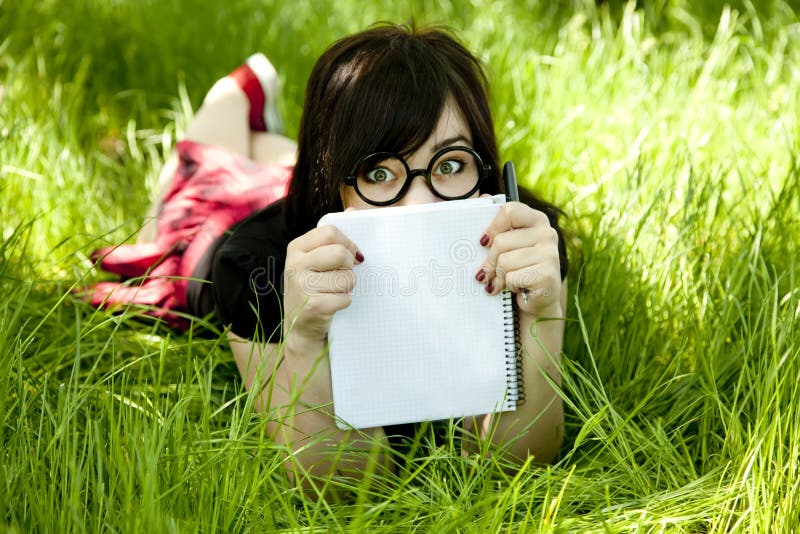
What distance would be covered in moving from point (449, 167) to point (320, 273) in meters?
0.36

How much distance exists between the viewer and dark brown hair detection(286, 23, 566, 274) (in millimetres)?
1502

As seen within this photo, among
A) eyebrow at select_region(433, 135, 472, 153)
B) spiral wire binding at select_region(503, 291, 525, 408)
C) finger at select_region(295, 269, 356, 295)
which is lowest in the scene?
spiral wire binding at select_region(503, 291, 525, 408)

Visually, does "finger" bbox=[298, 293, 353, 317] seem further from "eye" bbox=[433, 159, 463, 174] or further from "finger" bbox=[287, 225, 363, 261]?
"eye" bbox=[433, 159, 463, 174]

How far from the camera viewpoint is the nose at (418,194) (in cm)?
149

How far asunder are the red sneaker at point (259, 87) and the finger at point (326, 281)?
4.83 ft

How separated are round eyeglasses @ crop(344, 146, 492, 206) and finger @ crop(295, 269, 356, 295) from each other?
0.22 meters

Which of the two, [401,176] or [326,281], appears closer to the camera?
[326,281]

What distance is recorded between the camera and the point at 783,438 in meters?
1.37

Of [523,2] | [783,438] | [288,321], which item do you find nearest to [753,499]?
[783,438]

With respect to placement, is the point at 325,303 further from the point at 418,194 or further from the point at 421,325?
the point at 418,194

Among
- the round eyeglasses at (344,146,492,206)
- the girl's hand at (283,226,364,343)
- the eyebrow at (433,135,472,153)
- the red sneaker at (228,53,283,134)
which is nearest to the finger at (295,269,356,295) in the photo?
the girl's hand at (283,226,364,343)

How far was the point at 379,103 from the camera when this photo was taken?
4.96 ft

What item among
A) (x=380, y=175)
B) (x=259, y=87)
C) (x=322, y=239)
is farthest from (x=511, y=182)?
(x=259, y=87)

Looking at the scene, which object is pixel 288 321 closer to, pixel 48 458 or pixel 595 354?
pixel 48 458
